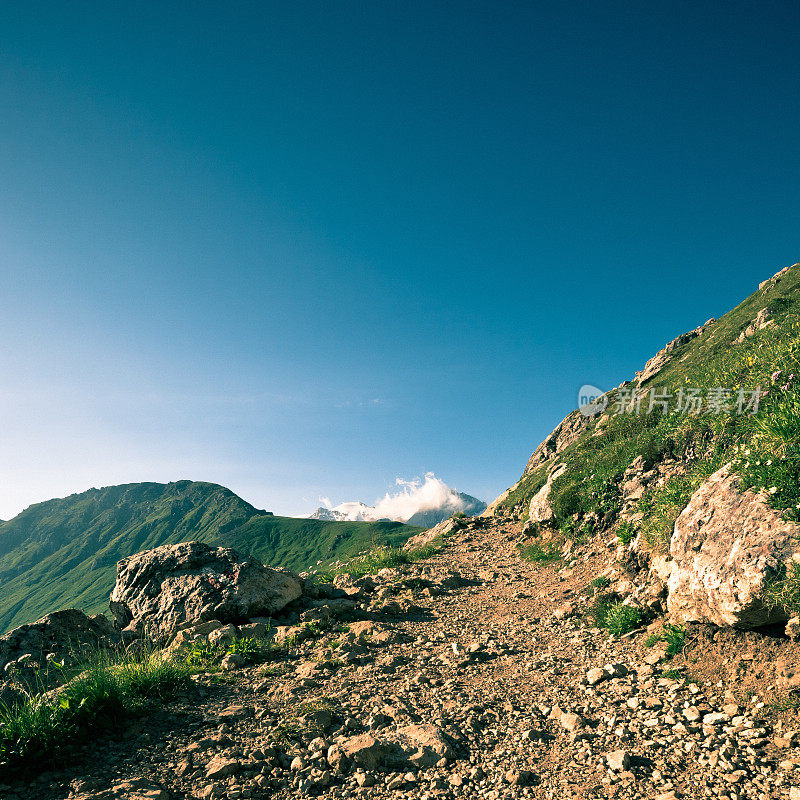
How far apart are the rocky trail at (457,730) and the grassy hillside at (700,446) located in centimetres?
267

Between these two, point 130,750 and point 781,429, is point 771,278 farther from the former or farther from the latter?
point 130,750

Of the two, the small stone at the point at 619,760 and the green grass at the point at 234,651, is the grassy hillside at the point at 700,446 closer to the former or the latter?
the small stone at the point at 619,760

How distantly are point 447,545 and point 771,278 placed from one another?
4279 cm

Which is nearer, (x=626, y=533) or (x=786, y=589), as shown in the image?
(x=786, y=589)

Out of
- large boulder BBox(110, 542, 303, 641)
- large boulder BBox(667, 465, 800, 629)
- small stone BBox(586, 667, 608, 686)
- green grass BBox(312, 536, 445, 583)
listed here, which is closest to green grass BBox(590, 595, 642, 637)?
large boulder BBox(667, 465, 800, 629)

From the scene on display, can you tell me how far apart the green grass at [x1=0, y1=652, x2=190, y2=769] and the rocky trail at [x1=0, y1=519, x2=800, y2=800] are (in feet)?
0.80

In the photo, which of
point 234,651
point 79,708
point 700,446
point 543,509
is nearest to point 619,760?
point 79,708

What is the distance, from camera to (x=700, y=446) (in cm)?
1209

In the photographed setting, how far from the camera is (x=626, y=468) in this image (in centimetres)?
1482

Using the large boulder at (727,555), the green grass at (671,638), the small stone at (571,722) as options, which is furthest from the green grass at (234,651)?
the large boulder at (727,555)

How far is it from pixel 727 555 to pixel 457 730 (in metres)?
4.62

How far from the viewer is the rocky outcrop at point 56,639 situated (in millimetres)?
9047

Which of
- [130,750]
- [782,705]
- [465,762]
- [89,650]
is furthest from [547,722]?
[89,650]

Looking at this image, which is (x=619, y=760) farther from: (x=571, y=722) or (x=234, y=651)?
(x=234, y=651)
